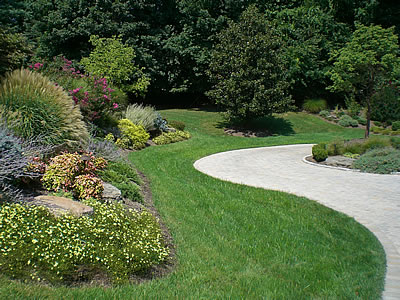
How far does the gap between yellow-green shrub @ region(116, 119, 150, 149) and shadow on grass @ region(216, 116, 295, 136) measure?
9.13 meters

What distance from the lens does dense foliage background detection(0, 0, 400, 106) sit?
25938mm

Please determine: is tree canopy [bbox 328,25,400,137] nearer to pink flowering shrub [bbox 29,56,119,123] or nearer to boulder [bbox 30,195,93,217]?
pink flowering shrub [bbox 29,56,119,123]

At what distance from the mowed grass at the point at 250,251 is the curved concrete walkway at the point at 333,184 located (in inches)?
9.8

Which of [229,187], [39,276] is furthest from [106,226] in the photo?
[229,187]

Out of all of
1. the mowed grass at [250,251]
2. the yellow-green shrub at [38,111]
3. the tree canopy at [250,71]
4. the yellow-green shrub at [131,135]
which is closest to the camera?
the mowed grass at [250,251]

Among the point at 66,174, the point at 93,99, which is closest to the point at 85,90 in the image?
the point at 93,99

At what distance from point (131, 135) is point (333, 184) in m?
7.58

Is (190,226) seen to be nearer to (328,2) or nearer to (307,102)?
(307,102)

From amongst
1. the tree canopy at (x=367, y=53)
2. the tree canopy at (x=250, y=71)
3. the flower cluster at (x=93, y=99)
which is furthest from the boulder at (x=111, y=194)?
the tree canopy at (x=367, y=53)

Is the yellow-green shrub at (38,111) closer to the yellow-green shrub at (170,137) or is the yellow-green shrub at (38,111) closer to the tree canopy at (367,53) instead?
the yellow-green shrub at (170,137)

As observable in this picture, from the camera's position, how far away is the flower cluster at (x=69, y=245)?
3598 mm

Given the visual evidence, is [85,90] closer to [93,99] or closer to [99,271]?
[93,99]

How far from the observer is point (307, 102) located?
31.2 meters

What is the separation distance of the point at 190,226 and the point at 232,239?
2.60 feet
